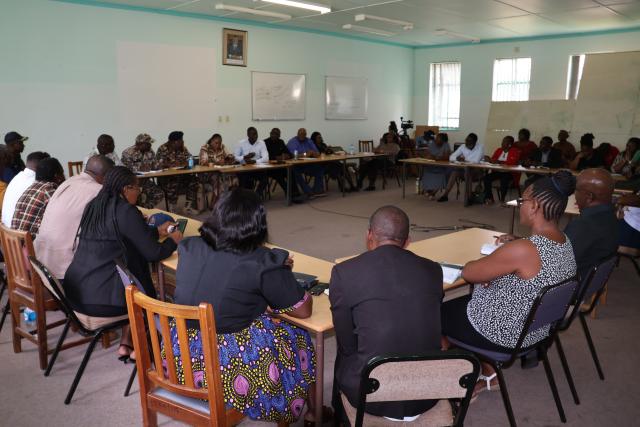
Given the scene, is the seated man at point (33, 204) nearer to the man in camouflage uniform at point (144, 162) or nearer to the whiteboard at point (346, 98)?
the man in camouflage uniform at point (144, 162)

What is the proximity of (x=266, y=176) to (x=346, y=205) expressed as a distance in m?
1.40

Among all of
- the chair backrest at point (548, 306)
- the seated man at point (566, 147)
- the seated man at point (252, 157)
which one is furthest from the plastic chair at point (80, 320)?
the seated man at point (566, 147)

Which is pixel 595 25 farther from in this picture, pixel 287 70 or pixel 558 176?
pixel 558 176

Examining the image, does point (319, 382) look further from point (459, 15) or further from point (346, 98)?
point (346, 98)

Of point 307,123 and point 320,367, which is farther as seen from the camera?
point 307,123

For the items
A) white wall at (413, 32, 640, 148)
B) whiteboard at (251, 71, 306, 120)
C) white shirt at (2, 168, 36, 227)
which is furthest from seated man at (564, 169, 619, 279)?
white wall at (413, 32, 640, 148)

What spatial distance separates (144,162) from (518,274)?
19.4ft

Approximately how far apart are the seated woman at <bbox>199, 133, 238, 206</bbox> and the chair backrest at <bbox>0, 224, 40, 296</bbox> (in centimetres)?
464

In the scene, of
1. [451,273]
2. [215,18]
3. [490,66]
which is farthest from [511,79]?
[451,273]

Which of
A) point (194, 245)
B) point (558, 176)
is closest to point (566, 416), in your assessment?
point (558, 176)

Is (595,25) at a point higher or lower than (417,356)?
higher

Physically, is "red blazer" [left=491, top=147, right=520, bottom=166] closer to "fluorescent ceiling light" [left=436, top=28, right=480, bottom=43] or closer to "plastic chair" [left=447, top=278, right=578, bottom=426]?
"fluorescent ceiling light" [left=436, top=28, right=480, bottom=43]

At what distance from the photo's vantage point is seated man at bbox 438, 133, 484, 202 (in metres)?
8.63

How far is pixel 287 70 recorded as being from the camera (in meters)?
10.5
